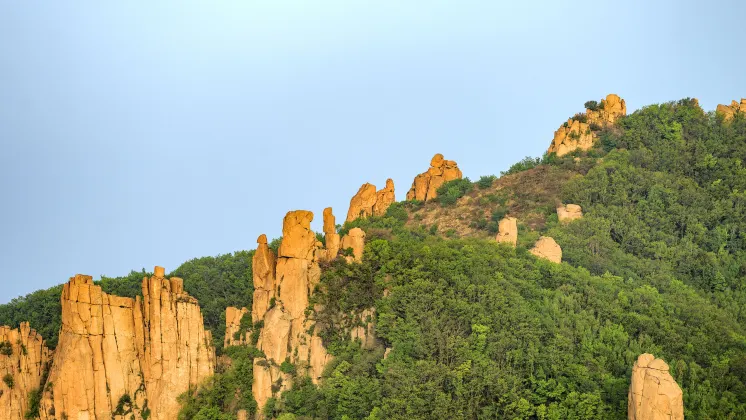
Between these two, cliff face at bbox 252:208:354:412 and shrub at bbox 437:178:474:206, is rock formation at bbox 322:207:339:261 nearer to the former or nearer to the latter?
cliff face at bbox 252:208:354:412

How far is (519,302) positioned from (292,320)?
1298 cm

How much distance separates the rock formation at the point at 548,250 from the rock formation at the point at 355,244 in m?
11.3

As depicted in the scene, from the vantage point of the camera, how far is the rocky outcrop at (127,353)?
58688 millimetres

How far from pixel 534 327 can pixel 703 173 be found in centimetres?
2755

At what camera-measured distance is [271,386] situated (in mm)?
58812

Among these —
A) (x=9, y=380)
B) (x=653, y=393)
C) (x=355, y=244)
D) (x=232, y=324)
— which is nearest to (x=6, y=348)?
(x=9, y=380)

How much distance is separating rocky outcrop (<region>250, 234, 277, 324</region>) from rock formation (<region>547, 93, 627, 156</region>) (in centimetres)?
3046

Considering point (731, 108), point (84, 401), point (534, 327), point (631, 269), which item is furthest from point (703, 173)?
point (84, 401)

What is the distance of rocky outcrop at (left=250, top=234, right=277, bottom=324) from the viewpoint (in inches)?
2425

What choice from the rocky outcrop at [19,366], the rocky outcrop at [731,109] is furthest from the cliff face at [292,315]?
the rocky outcrop at [731,109]

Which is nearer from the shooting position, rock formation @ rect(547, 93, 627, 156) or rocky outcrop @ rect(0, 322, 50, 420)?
rocky outcrop @ rect(0, 322, 50, 420)

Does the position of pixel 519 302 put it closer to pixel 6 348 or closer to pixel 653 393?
pixel 653 393

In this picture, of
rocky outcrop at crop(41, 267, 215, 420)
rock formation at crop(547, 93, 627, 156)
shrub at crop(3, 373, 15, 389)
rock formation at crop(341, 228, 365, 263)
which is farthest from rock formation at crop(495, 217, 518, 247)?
shrub at crop(3, 373, 15, 389)

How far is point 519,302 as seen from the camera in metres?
58.2
